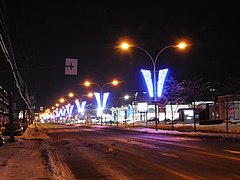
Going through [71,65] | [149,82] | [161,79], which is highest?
[161,79]

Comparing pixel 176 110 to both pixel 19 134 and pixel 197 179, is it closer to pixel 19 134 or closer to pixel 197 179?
pixel 19 134

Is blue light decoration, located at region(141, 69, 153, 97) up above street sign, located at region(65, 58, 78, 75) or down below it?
above

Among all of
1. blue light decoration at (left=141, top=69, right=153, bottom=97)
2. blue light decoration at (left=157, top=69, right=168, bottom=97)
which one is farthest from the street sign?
blue light decoration at (left=141, top=69, right=153, bottom=97)

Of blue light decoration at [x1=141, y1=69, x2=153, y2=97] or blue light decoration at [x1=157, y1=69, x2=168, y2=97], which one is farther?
blue light decoration at [x1=141, y1=69, x2=153, y2=97]

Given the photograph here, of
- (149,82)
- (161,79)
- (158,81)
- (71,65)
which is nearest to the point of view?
(71,65)

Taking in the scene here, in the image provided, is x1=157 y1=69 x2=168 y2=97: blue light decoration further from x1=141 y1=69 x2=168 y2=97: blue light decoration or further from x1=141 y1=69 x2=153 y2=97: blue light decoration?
x1=141 y1=69 x2=153 y2=97: blue light decoration

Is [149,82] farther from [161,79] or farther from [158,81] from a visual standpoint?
[161,79]

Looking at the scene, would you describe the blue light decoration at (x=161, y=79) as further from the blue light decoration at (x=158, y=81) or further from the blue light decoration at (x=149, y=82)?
the blue light decoration at (x=149, y=82)

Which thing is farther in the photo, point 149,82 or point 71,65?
point 149,82

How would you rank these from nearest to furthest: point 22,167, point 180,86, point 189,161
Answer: point 22,167 < point 189,161 < point 180,86

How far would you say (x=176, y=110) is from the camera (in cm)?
9088

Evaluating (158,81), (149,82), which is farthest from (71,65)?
(149,82)

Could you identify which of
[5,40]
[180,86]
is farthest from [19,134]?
[180,86]

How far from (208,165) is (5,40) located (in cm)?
1582
